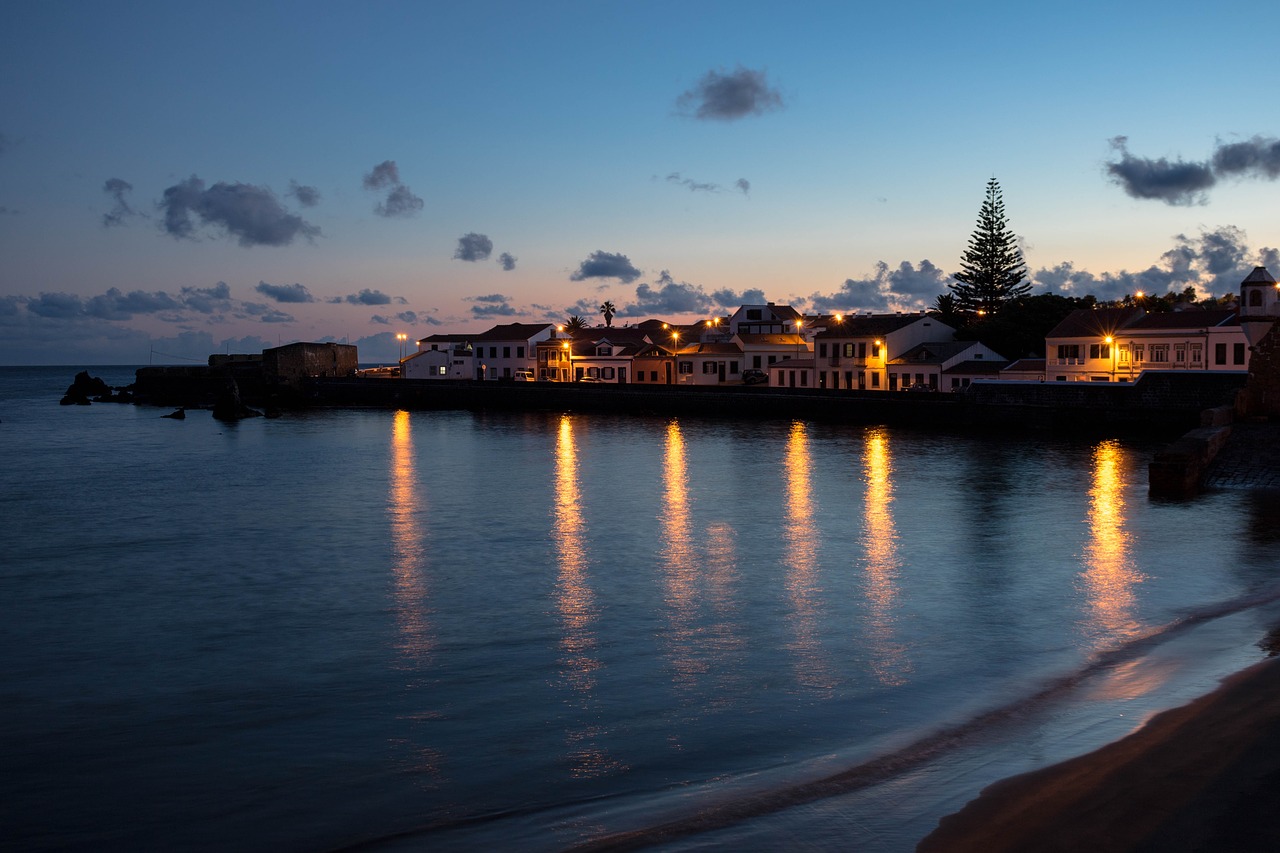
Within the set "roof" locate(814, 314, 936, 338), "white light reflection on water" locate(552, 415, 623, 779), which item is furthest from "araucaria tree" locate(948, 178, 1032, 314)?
"white light reflection on water" locate(552, 415, 623, 779)

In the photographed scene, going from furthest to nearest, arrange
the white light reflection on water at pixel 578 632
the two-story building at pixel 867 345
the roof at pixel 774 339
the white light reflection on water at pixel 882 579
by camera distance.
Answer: the roof at pixel 774 339, the two-story building at pixel 867 345, the white light reflection on water at pixel 882 579, the white light reflection on water at pixel 578 632

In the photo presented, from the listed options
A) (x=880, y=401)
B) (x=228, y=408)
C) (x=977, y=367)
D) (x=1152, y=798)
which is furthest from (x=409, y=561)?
(x=228, y=408)

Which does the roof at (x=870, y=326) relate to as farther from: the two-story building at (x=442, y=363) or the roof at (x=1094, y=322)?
the two-story building at (x=442, y=363)

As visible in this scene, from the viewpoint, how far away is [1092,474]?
35031mm

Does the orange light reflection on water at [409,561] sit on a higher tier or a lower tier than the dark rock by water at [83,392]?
lower

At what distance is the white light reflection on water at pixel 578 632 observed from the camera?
30.1ft

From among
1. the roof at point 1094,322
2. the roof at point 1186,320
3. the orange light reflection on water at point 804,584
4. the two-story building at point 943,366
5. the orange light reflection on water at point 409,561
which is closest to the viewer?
the orange light reflection on water at point 804,584

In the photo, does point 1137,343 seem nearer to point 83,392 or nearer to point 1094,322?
point 1094,322

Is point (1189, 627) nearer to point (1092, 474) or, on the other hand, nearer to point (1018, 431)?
point (1092, 474)

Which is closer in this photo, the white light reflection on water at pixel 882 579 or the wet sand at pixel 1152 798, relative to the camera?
the wet sand at pixel 1152 798

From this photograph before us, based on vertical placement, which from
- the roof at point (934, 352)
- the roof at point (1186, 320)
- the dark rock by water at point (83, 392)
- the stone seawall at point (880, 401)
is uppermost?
the roof at point (1186, 320)

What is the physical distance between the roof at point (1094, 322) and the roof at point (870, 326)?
1171 centimetres

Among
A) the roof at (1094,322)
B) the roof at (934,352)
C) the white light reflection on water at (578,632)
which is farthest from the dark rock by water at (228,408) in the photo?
the roof at (1094,322)

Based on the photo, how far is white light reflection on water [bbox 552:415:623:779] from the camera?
30.1 ft
